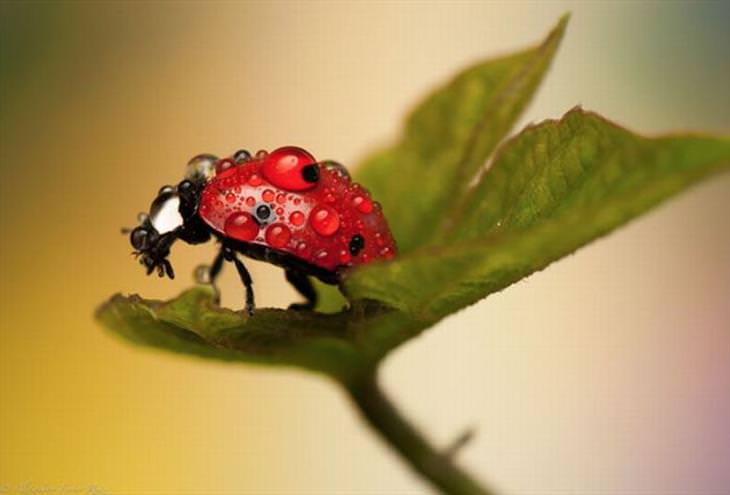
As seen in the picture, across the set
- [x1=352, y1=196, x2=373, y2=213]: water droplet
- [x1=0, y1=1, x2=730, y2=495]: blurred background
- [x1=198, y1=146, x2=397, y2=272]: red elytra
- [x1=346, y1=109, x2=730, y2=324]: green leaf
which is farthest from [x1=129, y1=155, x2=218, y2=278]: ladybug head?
[x1=0, y1=1, x2=730, y2=495]: blurred background

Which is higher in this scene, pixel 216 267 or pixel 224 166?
pixel 224 166

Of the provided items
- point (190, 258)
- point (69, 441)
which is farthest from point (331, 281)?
point (190, 258)

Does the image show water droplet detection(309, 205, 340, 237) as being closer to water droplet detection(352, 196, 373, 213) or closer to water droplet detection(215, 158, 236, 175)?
water droplet detection(352, 196, 373, 213)

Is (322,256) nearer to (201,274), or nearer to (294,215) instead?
(294,215)

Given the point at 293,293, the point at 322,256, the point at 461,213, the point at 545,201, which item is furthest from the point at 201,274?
the point at 293,293

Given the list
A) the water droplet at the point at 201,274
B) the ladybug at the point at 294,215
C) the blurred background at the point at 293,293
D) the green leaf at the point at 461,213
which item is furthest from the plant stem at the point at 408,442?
the blurred background at the point at 293,293

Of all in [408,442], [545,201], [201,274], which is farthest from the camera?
[201,274]

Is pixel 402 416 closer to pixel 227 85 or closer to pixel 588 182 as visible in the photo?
pixel 588 182

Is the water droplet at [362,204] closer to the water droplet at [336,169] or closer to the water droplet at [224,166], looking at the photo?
the water droplet at [336,169]
